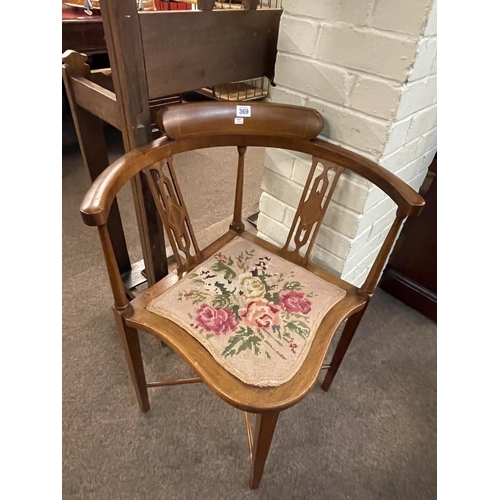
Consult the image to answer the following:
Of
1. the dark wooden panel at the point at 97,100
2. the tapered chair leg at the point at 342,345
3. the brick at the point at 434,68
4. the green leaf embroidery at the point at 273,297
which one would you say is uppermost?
the brick at the point at 434,68

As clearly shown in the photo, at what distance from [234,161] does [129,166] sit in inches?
69.6

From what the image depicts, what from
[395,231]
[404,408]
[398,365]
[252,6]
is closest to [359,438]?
[404,408]

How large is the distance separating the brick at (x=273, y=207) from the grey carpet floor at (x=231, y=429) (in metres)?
0.59

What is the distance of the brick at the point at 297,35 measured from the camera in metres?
0.88

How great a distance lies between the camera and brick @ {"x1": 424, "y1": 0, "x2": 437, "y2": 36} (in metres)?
0.71

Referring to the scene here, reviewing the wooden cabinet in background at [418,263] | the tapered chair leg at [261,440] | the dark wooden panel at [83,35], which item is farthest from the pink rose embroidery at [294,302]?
the dark wooden panel at [83,35]

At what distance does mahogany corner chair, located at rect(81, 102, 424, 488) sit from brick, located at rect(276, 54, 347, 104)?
8cm

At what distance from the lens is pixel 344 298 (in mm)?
906

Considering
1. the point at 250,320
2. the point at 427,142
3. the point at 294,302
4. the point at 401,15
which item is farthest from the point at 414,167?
the point at 250,320

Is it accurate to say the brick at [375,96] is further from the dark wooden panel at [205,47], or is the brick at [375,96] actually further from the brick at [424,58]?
the dark wooden panel at [205,47]

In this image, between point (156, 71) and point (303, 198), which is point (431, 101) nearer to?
point (303, 198)

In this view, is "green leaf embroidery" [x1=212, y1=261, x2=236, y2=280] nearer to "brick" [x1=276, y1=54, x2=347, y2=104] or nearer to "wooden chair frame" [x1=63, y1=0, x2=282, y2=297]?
"wooden chair frame" [x1=63, y1=0, x2=282, y2=297]

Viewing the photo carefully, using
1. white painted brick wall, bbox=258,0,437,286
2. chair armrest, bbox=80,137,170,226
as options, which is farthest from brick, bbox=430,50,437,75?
chair armrest, bbox=80,137,170,226

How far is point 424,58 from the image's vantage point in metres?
0.78
